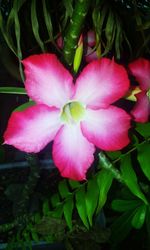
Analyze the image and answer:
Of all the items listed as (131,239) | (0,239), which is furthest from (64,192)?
(131,239)

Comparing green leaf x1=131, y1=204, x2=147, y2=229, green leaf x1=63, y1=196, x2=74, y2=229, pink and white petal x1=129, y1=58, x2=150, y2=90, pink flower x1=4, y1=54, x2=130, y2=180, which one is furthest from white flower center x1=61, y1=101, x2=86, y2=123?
green leaf x1=131, y1=204, x2=147, y2=229

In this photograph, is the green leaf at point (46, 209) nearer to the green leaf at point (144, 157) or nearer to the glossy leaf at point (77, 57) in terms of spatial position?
the green leaf at point (144, 157)

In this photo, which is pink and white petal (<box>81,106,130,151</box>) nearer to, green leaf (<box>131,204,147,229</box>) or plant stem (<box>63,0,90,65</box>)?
plant stem (<box>63,0,90,65</box>)

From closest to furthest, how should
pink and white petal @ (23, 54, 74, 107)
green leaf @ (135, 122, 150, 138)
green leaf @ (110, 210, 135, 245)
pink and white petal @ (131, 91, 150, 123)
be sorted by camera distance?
pink and white petal @ (23, 54, 74, 107) < pink and white petal @ (131, 91, 150, 123) < green leaf @ (135, 122, 150, 138) < green leaf @ (110, 210, 135, 245)

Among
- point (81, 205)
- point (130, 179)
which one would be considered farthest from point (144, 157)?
point (81, 205)

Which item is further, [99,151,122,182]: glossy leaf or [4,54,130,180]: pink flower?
[99,151,122,182]: glossy leaf
